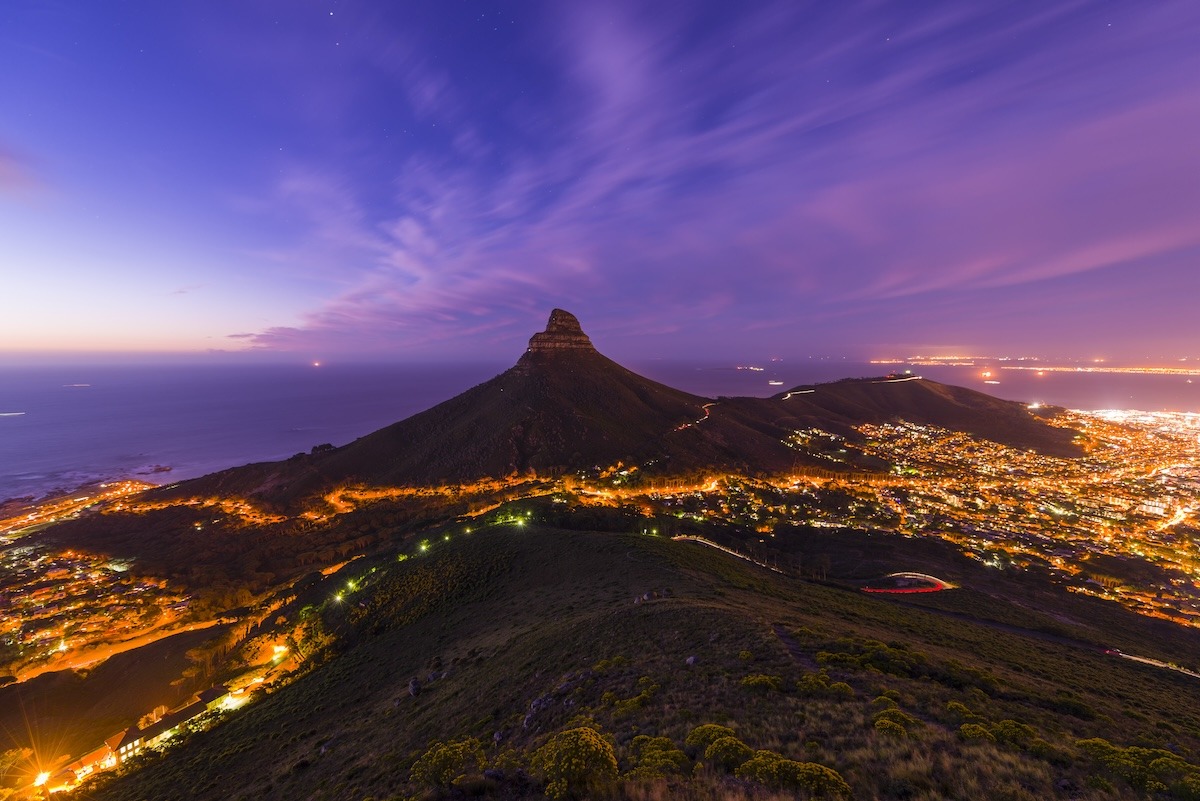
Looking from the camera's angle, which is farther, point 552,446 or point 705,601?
point 552,446

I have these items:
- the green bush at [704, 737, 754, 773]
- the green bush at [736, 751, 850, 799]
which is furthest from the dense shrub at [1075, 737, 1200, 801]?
the green bush at [704, 737, 754, 773]

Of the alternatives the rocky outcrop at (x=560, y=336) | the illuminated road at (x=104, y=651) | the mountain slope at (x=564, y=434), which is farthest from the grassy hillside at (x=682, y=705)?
the rocky outcrop at (x=560, y=336)

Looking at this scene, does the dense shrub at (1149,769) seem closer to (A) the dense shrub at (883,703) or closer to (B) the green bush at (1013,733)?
(B) the green bush at (1013,733)

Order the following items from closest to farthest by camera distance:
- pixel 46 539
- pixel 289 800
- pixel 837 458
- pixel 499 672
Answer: pixel 289 800 < pixel 499 672 < pixel 46 539 < pixel 837 458

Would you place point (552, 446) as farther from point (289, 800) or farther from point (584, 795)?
point (584, 795)

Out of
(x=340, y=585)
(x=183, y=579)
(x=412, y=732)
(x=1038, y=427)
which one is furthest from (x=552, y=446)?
(x=1038, y=427)

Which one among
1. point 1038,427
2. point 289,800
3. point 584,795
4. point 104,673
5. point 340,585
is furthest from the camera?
point 1038,427

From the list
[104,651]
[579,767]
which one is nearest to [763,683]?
[579,767]
